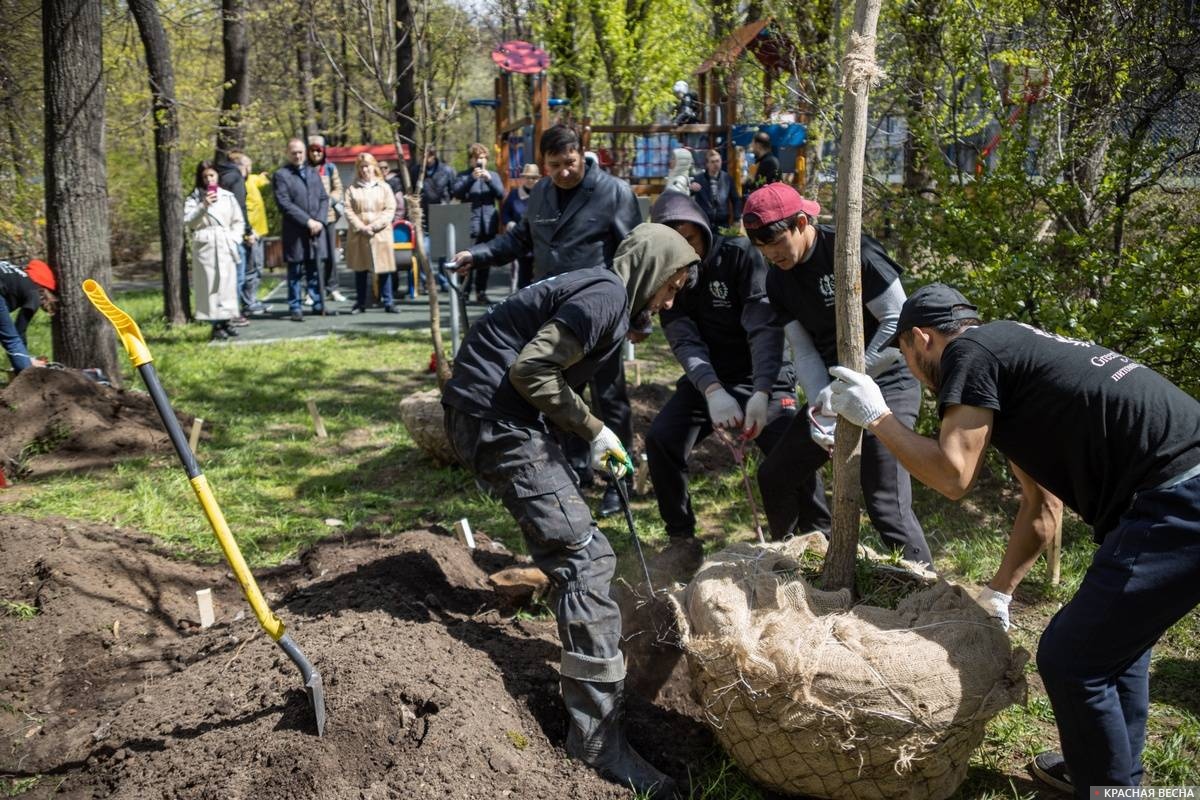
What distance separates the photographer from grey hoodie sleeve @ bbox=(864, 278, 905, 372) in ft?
12.5

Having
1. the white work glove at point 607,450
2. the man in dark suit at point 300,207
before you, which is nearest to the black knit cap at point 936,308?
the white work glove at point 607,450

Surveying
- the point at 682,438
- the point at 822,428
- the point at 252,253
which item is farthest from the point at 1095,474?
the point at 252,253

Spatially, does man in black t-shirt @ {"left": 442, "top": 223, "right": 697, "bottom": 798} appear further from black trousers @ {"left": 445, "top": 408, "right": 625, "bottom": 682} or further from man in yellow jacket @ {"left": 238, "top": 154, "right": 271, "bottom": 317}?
man in yellow jacket @ {"left": 238, "top": 154, "right": 271, "bottom": 317}

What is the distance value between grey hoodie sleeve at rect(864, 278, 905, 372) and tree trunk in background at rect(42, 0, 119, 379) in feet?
19.6

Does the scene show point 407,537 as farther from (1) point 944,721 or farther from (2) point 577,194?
(1) point 944,721

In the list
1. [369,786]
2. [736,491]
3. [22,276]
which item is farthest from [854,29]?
[22,276]

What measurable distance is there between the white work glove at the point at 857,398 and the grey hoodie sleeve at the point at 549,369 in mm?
828

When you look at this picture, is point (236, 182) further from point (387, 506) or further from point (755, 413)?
point (755, 413)

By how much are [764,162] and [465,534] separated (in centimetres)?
639

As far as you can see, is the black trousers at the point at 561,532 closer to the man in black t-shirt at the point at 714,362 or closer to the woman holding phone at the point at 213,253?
the man in black t-shirt at the point at 714,362

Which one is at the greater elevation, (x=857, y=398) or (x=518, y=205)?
(x=518, y=205)

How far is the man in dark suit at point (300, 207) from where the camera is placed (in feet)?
36.1

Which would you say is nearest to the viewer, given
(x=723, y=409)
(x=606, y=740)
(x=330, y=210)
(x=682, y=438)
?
(x=606, y=740)

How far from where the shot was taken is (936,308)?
279 centimetres
